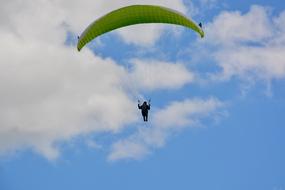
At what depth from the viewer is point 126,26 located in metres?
51.5

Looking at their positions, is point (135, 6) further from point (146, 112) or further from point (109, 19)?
point (146, 112)

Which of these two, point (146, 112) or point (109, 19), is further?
point (146, 112)

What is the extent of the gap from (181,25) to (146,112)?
7.30 meters

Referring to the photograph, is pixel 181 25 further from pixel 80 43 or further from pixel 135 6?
pixel 80 43

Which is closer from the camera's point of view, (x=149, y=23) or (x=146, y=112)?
(x=149, y=23)

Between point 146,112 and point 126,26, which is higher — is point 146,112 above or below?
below

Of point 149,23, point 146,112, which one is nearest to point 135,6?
point 149,23

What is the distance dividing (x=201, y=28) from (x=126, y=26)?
503 cm

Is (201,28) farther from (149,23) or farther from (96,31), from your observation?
(96,31)

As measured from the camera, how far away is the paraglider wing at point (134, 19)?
49.6 meters

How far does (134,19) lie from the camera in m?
50.8

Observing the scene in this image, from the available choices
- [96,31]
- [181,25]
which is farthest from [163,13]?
[96,31]

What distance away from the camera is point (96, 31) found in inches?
2003

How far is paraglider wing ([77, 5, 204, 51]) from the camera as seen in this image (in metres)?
49.6
